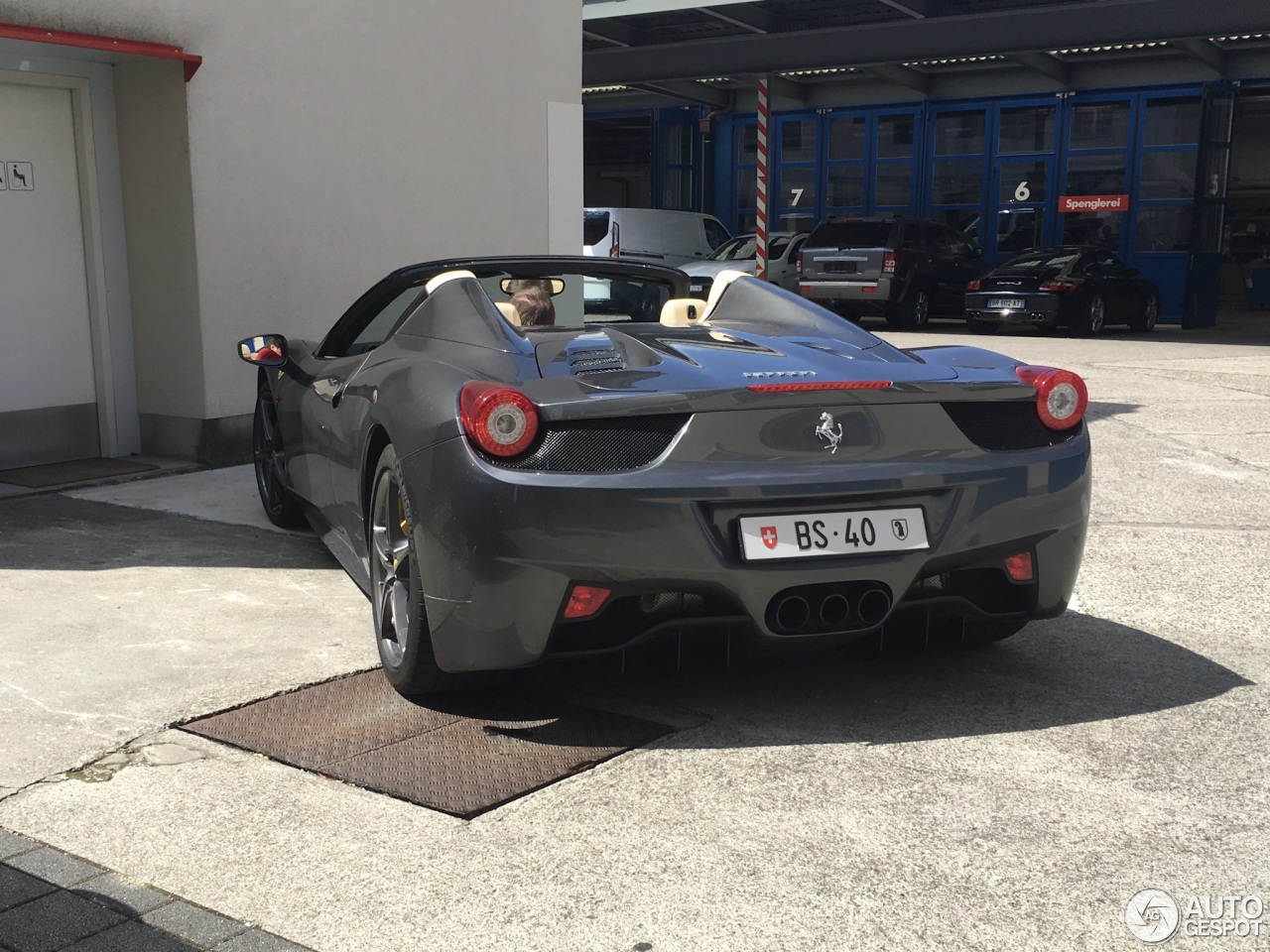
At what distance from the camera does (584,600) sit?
3.33 metres

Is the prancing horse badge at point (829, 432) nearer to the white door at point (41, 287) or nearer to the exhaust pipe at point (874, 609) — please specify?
Result: the exhaust pipe at point (874, 609)

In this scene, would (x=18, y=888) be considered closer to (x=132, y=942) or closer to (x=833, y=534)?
(x=132, y=942)

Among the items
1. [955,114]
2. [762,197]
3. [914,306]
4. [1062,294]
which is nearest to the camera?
[762,197]

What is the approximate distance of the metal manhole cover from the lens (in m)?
3.21

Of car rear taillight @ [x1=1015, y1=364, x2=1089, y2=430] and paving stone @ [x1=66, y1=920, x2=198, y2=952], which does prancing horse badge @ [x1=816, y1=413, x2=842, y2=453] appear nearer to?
car rear taillight @ [x1=1015, y1=364, x2=1089, y2=430]

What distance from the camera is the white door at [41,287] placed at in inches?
296

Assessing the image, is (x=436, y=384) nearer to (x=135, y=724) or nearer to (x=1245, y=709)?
(x=135, y=724)

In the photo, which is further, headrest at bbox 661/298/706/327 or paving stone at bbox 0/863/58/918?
headrest at bbox 661/298/706/327

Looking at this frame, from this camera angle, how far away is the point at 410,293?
525cm

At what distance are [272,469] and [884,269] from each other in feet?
51.8

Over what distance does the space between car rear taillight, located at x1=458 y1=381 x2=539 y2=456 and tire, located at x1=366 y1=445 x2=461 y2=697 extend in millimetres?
366

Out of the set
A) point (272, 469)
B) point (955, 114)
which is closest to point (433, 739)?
point (272, 469)

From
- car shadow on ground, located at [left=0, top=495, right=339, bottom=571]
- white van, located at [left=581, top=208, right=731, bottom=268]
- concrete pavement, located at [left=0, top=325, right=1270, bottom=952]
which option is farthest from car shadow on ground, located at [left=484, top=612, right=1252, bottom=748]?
white van, located at [left=581, top=208, right=731, bottom=268]

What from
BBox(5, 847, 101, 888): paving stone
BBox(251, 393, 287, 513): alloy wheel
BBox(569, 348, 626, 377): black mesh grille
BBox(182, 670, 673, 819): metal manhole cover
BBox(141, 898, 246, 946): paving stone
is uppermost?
BBox(569, 348, 626, 377): black mesh grille
